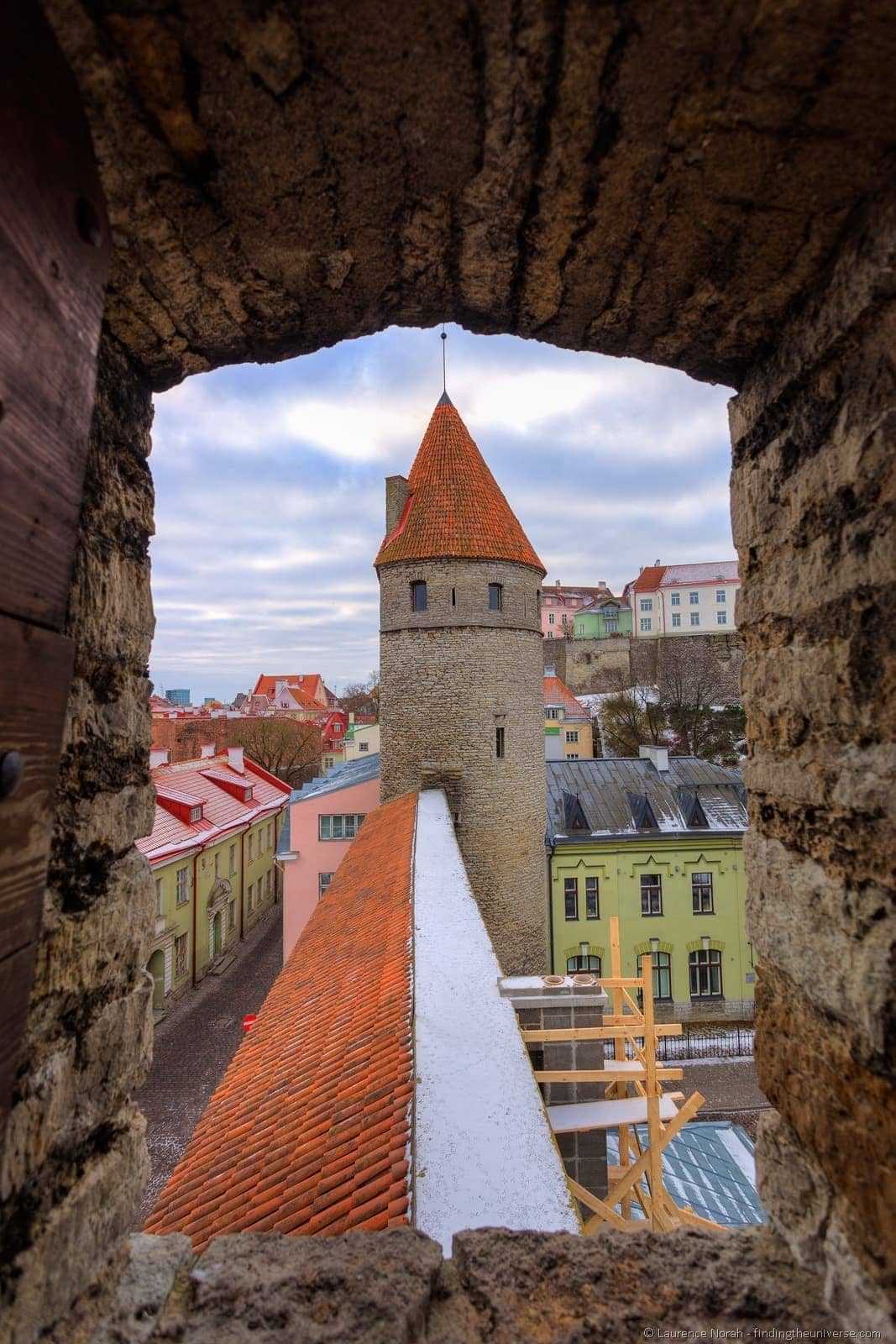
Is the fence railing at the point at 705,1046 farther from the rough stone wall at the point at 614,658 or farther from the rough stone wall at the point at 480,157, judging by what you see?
the rough stone wall at the point at 614,658

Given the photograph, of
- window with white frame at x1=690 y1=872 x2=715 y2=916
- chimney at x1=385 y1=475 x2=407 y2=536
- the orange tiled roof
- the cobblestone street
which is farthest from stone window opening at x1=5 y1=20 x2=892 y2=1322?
window with white frame at x1=690 y1=872 x2=715 y2=916

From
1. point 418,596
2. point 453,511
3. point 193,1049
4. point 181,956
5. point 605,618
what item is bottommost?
point 193,1049

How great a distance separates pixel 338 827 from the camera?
1498cm

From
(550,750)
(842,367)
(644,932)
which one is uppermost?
(842,367)

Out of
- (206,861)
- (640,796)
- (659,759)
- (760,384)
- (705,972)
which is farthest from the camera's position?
(206,861)

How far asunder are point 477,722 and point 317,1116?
8889mm

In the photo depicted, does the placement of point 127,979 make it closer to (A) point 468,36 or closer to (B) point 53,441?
(B) point 53,441

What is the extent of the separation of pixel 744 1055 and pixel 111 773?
1423cm

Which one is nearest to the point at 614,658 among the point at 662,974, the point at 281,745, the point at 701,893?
the point at 281,745

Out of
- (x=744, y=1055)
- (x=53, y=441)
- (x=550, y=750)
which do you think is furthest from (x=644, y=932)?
(x=53, y=441)

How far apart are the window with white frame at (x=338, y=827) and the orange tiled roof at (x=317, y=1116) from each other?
8816 millimetres

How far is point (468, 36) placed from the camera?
1.12 m

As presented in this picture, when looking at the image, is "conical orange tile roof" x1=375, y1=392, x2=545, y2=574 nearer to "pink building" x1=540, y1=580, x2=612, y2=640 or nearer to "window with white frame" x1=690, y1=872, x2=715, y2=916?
"window with white frame" x1=690, y1=872, x2=715, y2=916

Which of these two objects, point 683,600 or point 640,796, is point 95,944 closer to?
point 640,796
